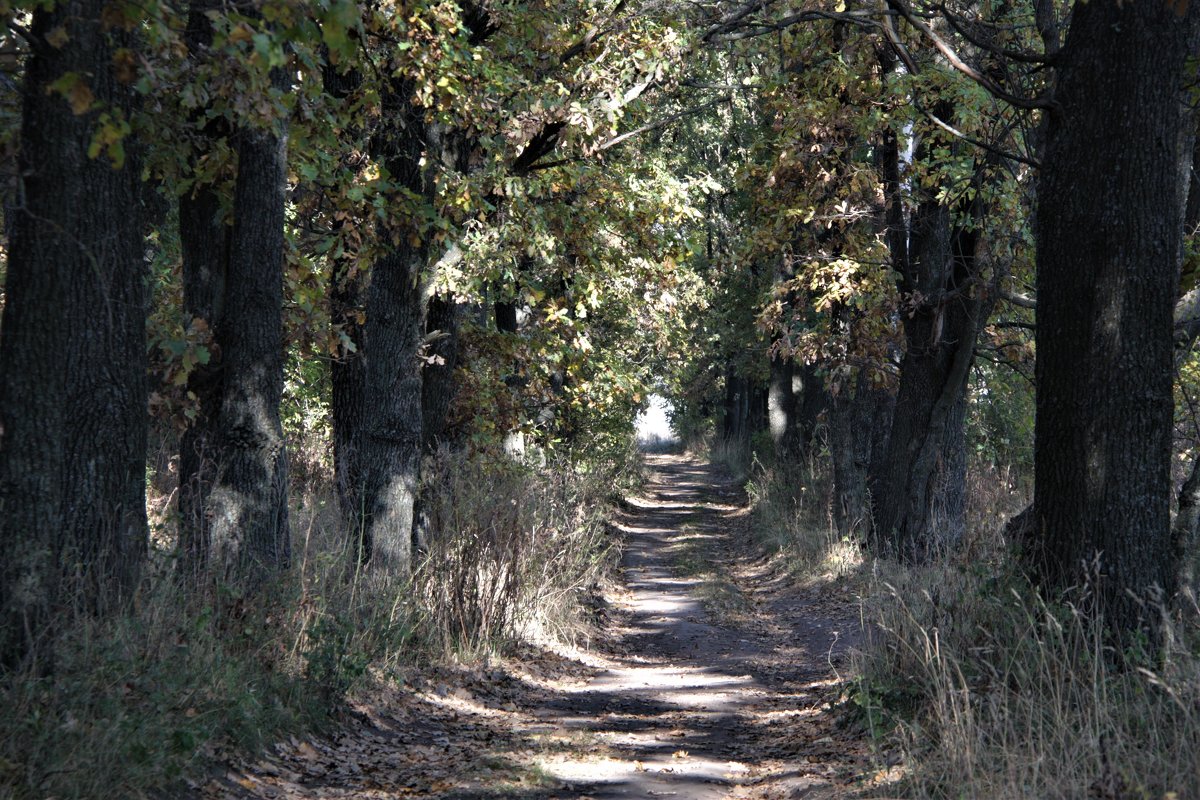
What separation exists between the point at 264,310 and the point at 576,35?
20.4ft

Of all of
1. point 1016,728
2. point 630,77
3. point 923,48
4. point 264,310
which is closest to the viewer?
point 1016,728

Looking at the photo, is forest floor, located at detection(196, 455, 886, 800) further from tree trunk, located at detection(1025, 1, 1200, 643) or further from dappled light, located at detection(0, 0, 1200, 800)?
tree trunk, located at detection(1025, 1, 1200, 643)

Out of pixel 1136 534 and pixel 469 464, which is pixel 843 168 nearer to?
pixel 469 464

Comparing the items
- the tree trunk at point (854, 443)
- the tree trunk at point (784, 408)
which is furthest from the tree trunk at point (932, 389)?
the tree trunk at point (784, 408)

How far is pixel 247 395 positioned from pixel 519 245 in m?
4.74

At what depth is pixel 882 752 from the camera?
6.89m

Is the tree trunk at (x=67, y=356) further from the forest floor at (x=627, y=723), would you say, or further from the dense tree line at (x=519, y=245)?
the forest floor at (x=627, y=723)

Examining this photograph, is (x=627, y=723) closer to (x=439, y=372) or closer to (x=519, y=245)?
(x=519, y=245)

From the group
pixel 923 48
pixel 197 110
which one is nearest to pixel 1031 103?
pixel 197 110

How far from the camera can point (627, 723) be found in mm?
8945

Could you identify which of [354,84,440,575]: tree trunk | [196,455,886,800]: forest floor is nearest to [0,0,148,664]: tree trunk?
[196,455,886,800]: forest floor

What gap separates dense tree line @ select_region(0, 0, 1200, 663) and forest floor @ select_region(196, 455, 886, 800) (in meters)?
1.42

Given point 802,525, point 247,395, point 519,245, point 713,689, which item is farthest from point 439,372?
point 802,525

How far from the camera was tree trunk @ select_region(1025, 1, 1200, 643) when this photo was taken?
6.80 metres
